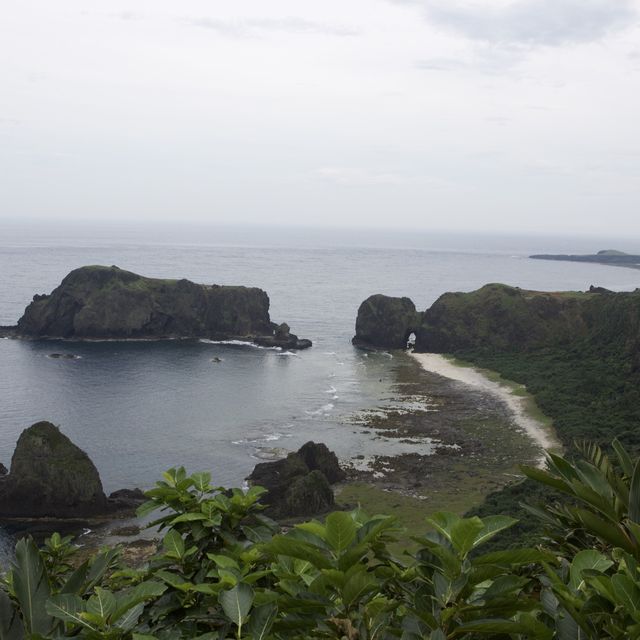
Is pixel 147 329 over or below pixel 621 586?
below

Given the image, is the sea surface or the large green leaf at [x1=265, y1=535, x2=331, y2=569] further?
the sea surface

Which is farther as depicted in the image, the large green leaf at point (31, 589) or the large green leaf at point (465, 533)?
the large green leaf at point (31, 589)

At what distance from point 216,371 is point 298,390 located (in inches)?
566

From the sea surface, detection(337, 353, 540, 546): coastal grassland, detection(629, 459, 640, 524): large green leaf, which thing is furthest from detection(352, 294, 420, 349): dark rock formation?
detection(629, 459, 640, 524): large green leaf

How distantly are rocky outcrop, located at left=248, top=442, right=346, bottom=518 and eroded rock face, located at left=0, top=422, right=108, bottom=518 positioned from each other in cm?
1176

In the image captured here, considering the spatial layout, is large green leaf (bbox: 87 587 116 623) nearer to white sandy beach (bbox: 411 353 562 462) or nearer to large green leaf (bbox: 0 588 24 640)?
large green leaf (bbox: 0 588 24 640)

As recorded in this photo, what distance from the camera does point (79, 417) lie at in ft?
237

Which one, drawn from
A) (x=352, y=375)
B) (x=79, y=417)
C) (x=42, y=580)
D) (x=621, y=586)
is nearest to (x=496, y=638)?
(x=621, y=586)

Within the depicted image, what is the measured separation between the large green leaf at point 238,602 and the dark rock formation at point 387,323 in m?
114

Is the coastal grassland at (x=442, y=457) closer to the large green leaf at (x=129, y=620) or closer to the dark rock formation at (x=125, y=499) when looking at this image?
the dark rock formation at (x=125, y=499)

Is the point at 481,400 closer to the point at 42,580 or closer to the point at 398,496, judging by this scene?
the point at 398,496

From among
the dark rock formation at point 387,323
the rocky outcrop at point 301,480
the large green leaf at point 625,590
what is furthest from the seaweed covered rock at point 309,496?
the dark rock formation at point 387,323

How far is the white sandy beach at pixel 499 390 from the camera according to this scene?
221ft

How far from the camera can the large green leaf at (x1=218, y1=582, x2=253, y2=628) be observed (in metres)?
4.47
